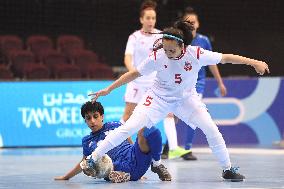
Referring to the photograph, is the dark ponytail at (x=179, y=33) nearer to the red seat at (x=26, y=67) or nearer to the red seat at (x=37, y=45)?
the red seat at (x=26, y=67)

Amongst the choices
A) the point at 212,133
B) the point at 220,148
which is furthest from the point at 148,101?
the point at 220,148

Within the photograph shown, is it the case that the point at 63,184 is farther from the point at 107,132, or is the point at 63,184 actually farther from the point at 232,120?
the point at 232,120

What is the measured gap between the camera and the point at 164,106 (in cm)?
740

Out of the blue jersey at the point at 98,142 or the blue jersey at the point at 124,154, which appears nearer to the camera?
the blue jersey at the point at 124,154

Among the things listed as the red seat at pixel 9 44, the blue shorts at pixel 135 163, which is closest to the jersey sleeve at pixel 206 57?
the blue shorts at pixel 135 163

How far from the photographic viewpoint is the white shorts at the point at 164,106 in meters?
7.30

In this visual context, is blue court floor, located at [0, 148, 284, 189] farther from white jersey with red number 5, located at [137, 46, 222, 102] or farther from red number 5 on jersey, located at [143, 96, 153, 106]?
white jersey with red number 5, located at [137, 46, 222, 102]

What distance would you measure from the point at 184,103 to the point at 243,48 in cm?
983

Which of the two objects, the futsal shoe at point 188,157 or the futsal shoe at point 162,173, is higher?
the futsal shoe at point 162,173

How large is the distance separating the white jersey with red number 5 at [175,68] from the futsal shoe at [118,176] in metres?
0.80

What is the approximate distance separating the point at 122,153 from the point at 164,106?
1.94 ft

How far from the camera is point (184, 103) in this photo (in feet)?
24.6

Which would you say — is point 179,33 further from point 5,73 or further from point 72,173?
point 5,73

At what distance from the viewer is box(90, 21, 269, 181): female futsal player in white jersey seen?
716cm
